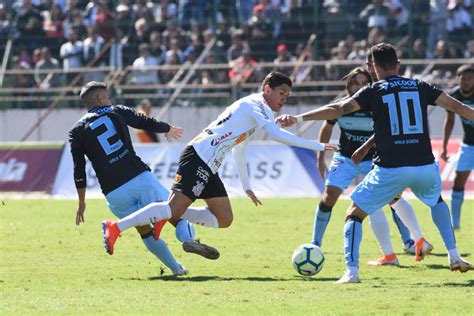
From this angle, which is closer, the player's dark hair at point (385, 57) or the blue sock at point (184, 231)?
the player's dark hair at point (385, 57)

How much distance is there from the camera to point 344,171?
12.7 m

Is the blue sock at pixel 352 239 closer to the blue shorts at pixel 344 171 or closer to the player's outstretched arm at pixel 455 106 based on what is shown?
the player's outstretched arm at pixel 455 106

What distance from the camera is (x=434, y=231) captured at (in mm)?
16453

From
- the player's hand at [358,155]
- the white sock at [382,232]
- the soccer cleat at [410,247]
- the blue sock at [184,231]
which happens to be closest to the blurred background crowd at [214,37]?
the soccer cleat at [410,247]

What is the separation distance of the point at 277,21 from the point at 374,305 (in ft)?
67.9

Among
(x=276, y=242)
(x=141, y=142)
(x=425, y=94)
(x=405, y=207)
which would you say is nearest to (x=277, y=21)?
(x=141, y=142)

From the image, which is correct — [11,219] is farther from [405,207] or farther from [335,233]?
[405,207]

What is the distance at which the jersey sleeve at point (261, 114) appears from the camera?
10766 mm

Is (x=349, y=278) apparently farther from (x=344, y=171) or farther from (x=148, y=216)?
(x=344, y=171)

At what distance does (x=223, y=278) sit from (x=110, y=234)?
4.15 ft

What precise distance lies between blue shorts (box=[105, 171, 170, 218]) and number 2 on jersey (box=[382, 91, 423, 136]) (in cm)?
262

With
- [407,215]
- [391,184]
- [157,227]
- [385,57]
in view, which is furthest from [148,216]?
[407,215]

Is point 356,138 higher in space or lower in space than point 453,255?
higher

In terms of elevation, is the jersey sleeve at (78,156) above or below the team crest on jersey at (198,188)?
above
